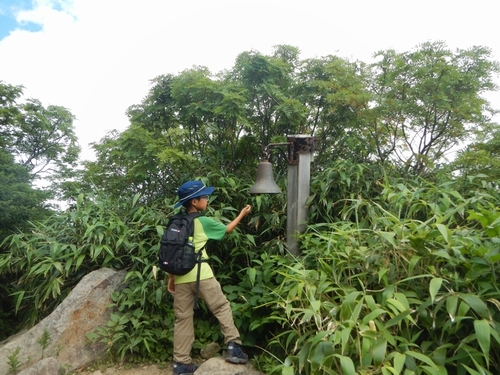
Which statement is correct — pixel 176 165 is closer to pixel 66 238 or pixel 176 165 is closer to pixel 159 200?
pixel 159 200

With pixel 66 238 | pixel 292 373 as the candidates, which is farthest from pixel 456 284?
pixel 66 238

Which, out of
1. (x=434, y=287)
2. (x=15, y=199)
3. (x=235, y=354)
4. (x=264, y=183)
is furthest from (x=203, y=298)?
(x=15, y=199)

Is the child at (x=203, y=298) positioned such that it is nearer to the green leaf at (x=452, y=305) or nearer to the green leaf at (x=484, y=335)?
the green leaf at (x=452, y=305)

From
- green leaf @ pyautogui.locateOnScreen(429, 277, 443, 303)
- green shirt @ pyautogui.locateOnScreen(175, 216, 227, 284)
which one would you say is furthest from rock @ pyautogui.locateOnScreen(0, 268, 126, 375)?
green leaf @ pyautogui.locateOnScreen(429, 277, 443, 303)

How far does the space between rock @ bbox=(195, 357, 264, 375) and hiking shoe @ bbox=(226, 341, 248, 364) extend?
0.13 ft

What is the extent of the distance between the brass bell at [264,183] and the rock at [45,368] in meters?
2.30

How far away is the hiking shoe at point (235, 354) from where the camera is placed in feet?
10.0

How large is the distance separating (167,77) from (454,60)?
12.9ft

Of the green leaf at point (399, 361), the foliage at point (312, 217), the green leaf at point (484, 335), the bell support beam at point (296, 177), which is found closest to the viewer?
the green leaf at point (484, 335)

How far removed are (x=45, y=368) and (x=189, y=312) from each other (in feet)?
4.25

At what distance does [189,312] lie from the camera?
3191 millimetres

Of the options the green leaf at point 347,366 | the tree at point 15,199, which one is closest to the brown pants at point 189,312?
Result: the green leaf at point 347,366

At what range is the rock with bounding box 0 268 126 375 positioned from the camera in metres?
3.40

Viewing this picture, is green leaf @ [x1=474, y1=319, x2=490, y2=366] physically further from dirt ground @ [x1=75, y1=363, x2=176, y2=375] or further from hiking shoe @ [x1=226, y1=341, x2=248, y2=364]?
dirt ground @ [x1=75, y1=363, x2=176, y2=375]
